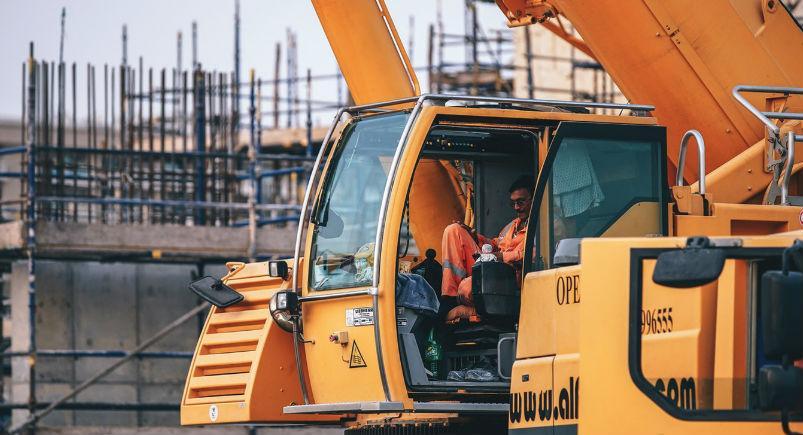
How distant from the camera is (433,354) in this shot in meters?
10.1

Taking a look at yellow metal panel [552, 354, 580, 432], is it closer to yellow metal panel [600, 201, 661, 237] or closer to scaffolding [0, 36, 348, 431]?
yellow metal panel [600, 201, 661, 237]

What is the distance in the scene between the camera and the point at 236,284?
443 inches

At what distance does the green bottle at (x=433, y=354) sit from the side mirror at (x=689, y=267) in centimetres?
332

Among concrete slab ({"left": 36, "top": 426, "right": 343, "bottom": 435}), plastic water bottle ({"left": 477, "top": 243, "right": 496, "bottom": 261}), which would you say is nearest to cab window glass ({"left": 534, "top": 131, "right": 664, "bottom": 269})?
plastic water bottle ({"left": 477, "top": 243, "right": 496, "bottom": 261})

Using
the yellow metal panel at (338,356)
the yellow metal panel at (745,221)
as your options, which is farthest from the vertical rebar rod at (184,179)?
the yellow metal panel at (745,221)

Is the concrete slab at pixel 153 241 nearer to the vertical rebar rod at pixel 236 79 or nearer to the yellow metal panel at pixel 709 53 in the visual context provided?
the vertical rebar rod at pixel 236 79

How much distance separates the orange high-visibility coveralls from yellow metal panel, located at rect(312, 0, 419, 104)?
2.28m

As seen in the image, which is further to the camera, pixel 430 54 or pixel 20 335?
pixel 430 54

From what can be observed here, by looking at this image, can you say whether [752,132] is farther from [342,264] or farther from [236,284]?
[236,284]

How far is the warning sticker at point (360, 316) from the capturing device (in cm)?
964

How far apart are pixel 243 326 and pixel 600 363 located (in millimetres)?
4117

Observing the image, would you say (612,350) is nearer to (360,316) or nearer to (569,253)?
(569,253)

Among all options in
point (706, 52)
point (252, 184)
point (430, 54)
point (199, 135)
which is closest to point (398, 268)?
point (706, 52)

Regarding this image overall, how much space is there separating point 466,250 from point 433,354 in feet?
2.53
